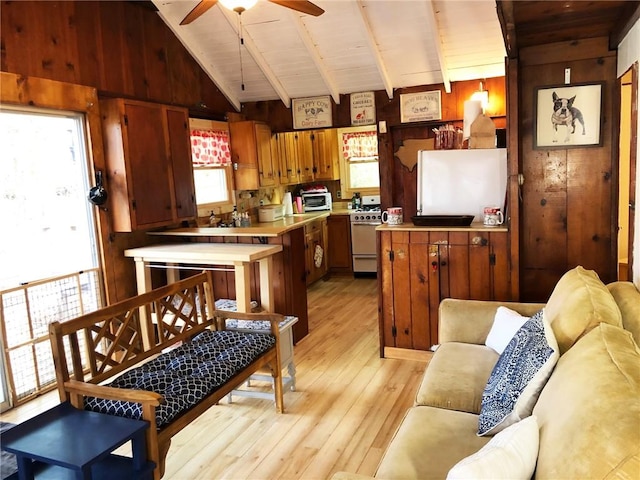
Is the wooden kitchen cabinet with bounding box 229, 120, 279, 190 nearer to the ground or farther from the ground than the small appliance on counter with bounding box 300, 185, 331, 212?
farther from the ground

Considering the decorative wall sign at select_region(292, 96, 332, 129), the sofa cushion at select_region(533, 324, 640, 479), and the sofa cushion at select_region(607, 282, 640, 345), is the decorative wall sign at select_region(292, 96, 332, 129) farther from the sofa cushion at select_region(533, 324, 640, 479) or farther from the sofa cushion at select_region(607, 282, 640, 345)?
the sofa cushion at select_region(533, 324, 640, 479)

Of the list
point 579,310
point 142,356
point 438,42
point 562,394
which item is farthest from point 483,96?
point 562,394

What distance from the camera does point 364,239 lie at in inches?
266

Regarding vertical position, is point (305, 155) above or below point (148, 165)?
above

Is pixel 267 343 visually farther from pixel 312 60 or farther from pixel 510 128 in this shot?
pixel 312 60

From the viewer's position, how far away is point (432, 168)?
13.2 feet

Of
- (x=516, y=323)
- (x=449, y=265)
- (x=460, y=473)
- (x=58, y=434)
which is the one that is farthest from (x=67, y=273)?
(x=460, y=473)

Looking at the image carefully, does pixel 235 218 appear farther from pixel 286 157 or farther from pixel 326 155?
pixel 326 155

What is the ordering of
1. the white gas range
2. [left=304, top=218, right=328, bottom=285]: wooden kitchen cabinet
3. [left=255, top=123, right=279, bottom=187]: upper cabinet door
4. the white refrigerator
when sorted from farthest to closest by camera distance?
the white gas range < [left=304, top=218, right=328, bottom=285]: wooden kitchen cabinet < [left=255, top=123, right=279, bottom=187]: upper cabinet door < the white refrigerator

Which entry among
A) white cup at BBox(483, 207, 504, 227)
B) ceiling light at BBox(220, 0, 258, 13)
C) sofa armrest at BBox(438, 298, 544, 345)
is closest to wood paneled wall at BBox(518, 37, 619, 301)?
white cup at BBox(483, 207, 504, 227)

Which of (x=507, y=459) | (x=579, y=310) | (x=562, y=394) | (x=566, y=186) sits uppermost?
(x=566, y=186)

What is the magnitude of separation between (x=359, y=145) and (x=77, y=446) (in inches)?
235

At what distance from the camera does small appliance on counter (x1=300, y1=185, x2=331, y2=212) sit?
7.39m

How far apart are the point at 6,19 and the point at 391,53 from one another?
10.8 ft
